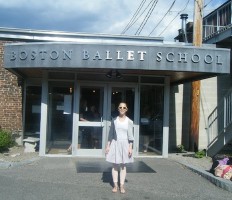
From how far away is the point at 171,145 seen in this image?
16.5 meters

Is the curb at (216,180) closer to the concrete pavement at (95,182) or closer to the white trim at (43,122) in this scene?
the concrete pavement at (95,182)

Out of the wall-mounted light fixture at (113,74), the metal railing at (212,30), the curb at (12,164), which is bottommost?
the curb at (12,164)

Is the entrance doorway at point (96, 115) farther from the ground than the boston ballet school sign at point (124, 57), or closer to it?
closer to it

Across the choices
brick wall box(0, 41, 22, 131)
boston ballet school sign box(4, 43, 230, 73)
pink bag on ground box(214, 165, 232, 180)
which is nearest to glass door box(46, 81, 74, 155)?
boston ballet school sign box(4, 43, 230, 73)

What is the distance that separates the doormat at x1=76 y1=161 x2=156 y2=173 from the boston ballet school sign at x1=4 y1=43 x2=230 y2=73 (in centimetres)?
274

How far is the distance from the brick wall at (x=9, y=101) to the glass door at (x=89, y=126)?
139 inches

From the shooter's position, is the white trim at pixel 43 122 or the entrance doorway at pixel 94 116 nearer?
the white trim at pixel 43 122

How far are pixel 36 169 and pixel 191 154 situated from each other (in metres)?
5.87

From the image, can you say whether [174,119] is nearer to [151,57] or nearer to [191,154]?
[191,154]

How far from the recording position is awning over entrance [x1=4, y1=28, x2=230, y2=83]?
38.1ft

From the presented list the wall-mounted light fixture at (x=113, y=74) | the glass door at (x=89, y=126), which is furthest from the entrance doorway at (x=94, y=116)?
the wall-mounted light fixture at (x=113, y=74)

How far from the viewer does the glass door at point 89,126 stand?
13203 millimetres

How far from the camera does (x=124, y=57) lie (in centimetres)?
1161

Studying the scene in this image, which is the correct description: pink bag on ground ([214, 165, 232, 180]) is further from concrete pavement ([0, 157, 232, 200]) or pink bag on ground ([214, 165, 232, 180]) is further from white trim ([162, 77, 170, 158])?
white trim ([162, 77, 170, 158])
